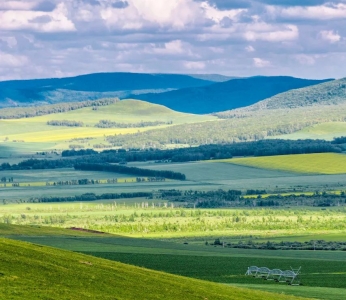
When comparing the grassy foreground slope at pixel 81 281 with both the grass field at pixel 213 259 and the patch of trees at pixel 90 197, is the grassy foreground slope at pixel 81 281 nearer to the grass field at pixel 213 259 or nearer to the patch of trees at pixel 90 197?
the grass field at pixel 213 259

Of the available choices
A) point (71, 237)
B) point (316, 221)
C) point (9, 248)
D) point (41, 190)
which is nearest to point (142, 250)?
point (71, 237)

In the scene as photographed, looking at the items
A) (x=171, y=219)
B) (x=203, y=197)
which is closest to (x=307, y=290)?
(x=171, y=219)

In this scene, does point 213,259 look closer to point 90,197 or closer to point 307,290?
point 307,290

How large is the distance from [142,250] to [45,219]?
55.9 metres

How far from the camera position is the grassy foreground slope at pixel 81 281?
1390 inches

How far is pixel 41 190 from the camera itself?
189 meters

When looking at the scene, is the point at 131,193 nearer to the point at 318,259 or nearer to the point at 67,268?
the point at 318,259

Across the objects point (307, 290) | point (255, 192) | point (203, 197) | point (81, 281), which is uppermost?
point (81, 281)

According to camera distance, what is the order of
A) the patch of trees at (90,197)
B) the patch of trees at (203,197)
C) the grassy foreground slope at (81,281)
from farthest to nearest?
the patch of trees at (90,197), the patch of trees at (203,197), the grassy foreground slope at (81,281)

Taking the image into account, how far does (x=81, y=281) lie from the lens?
125 feet

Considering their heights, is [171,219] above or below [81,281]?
below

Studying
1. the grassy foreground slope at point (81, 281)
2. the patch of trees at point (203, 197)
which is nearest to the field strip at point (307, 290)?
the grassy foreground slope at point (81, 281)

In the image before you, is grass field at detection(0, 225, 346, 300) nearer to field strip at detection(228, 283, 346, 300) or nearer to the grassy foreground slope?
field strip at detection(228, 283, 346, 300)

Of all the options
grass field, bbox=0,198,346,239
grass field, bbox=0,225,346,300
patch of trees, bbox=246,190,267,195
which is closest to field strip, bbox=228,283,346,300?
grass field, bbox=0,225,346,300
